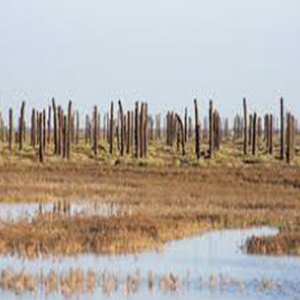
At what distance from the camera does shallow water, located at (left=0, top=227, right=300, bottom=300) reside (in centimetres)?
1493

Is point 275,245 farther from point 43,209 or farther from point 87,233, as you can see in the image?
point 43,209

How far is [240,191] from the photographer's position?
120 feet

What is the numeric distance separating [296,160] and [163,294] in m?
46.7

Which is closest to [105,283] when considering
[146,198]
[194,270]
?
[194,270]

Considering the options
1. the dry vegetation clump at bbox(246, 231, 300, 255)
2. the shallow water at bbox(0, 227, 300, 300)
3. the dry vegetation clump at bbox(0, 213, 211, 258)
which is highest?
the dry vegetation clump at bbox(0, 213, 211, 258)

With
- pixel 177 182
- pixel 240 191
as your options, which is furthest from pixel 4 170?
pixel 240 191

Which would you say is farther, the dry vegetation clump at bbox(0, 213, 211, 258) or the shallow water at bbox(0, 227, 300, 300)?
the dry vegetation clump at bbox(0, 213, 211, 258)

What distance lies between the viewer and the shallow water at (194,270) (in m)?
14.9

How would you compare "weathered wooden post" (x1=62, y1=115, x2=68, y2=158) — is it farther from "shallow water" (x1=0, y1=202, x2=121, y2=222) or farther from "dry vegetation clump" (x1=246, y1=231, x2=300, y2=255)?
"dry vegetation clump" (x1=246, y1=231, x2=300, y2=255)

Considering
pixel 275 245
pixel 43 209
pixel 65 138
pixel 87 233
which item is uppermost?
pixel 65 138

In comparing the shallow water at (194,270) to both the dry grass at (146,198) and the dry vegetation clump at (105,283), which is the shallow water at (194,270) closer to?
the dry vegetation clump at (105,283)

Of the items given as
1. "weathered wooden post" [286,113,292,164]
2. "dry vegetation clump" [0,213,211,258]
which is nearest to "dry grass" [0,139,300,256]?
"dry vegetation clump" [0,213,211,258]

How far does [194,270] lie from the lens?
57.7 ft

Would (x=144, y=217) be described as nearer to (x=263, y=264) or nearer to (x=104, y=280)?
(x=263, y=264)
